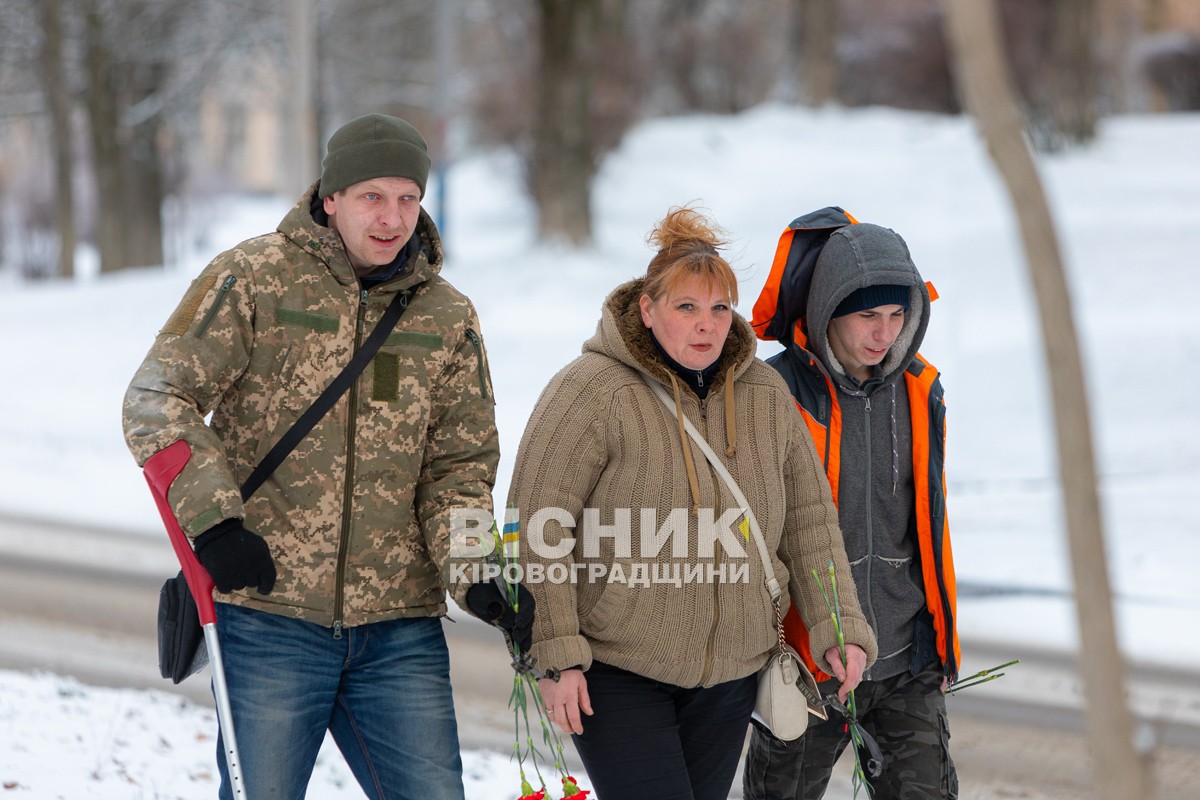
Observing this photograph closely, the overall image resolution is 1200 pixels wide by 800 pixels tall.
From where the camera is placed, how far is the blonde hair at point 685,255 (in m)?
3.27

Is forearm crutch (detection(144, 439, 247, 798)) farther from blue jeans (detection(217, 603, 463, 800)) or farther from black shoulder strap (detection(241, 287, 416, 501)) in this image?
black shoulder strap (detection(241, 287, 416, 501))

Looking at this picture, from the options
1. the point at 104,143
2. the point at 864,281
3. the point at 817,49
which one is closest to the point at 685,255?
the point at 864,281

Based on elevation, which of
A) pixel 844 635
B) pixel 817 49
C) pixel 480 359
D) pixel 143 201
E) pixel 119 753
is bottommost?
pixel 119 753

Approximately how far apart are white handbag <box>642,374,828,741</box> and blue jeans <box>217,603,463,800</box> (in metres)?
0.71

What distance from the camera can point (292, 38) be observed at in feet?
56.0

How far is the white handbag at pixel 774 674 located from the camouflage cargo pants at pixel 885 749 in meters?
0.24

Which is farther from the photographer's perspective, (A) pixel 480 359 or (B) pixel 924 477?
(B) pixel 924 477

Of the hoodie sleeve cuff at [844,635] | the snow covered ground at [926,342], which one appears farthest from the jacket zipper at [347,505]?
the hoodie sleeve cuff at [844,635]

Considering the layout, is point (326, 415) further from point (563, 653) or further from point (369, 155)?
point (563, 653)

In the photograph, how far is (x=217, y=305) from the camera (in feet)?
9.89

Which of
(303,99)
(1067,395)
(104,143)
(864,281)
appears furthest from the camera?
(104,143)

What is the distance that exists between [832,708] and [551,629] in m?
0.85

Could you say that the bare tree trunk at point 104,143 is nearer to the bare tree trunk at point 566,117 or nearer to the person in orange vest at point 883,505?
the bare tree trunk at point 566,117

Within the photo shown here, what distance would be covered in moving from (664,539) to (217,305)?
3.52 feet
